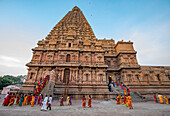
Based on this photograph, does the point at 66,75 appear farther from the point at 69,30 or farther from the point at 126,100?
the point at 69,30

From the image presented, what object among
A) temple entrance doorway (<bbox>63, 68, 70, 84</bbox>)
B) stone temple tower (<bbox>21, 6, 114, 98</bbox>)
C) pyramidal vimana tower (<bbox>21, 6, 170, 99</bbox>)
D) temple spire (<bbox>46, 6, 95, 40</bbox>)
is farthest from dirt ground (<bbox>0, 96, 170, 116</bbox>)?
temple spire (<bbox>46, 6, 95, 40</bbox>)

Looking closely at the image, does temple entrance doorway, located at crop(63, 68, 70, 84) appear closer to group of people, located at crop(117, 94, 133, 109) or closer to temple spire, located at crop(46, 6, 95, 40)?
group of people, located at crop(117, 94, 133, 109)

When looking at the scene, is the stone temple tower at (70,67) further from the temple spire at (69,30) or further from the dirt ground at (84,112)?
the dirt ground at (84,112)

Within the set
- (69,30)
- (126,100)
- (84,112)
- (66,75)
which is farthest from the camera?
(69,30)

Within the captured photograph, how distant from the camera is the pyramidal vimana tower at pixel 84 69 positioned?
16484mm

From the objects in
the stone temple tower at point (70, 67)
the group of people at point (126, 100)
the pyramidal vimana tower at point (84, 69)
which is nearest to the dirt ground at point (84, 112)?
the group of people at point (126, 100)

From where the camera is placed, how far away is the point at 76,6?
38688 mm

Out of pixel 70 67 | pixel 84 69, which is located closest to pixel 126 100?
pixel 84 69

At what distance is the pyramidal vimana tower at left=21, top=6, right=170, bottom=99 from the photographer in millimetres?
16484

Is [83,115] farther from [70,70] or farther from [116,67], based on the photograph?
[116,67]

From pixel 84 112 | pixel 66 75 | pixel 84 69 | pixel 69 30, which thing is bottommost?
pixel 84 112

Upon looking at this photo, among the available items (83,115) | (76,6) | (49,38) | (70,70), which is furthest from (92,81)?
(76,6)

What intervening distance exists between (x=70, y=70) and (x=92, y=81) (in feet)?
17.4

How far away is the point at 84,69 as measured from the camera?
18.4 m
